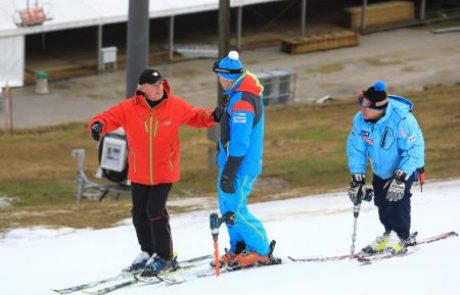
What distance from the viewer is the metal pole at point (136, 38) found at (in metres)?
16.2

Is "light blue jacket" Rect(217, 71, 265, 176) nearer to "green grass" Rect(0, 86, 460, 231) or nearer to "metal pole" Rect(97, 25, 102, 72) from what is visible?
"green grass" Rect(0, 86, 460, 231)

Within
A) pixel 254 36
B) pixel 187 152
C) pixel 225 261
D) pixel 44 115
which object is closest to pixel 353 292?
pixel 225 261

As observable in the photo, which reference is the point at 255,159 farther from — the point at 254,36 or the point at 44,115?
the point at 254,36

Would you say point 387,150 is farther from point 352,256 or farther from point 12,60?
point 12,60

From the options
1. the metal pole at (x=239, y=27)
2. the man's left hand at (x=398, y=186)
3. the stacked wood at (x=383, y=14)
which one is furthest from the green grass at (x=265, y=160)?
the stacked wood at (x=383, y=14)

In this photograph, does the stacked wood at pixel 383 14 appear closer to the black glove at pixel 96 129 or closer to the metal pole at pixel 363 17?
the metal pole at pixel 363 17

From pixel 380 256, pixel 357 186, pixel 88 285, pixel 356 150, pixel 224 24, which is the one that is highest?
pixel 224 24

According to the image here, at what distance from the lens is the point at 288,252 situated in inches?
382

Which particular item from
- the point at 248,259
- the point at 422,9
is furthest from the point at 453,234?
the point at 422,9

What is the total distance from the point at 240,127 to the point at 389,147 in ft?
4.09

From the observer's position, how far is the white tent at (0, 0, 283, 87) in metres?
28.6

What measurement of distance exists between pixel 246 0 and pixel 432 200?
21.7 metres

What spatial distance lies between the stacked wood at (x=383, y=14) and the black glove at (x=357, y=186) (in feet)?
92.2

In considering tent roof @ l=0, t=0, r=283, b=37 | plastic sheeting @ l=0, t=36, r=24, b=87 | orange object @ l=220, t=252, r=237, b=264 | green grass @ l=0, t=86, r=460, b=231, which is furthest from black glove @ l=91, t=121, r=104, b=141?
tent roof @ l=0, t=0, r=283, b=37
